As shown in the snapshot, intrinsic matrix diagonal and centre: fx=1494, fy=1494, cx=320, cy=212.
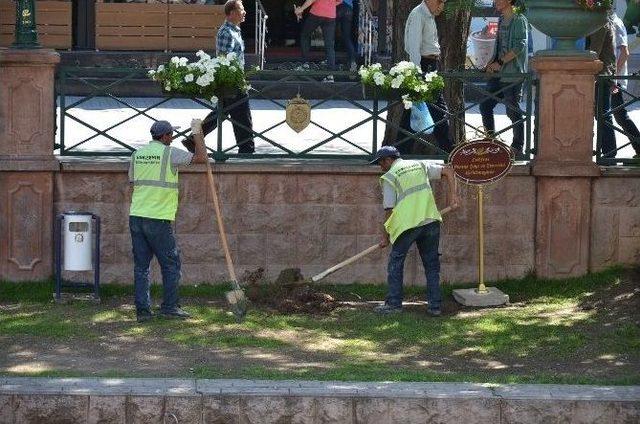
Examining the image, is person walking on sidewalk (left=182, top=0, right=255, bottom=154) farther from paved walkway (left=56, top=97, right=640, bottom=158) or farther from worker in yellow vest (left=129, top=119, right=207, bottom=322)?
worker in yellow vest (left=129, top=119, right=207, bottom=322)

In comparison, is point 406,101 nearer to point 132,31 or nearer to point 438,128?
point 438,128

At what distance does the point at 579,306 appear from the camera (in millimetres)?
13133

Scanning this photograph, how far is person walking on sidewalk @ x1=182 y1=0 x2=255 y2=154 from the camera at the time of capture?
13930 millimetres

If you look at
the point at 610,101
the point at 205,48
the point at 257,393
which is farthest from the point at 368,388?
the point at 205,48

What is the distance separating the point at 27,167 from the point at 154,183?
1720mm

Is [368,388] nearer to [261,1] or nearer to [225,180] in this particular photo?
[225,180]

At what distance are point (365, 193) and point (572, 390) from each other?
14.2ft

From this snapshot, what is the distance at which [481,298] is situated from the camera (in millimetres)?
13250

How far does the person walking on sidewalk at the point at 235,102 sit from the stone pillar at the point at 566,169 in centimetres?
271

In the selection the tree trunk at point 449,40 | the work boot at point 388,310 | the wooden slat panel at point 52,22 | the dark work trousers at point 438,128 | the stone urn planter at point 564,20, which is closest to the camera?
the work boot at point 388,310

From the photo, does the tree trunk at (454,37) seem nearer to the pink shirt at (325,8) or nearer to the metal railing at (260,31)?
the pink shirt at (325,8)

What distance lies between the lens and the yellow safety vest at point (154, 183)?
40.2 feet

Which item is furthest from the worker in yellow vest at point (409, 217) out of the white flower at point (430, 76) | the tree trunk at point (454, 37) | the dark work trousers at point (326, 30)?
the dark work trousers at point (326, 30)

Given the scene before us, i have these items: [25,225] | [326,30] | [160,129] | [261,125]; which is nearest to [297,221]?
[160,129]
